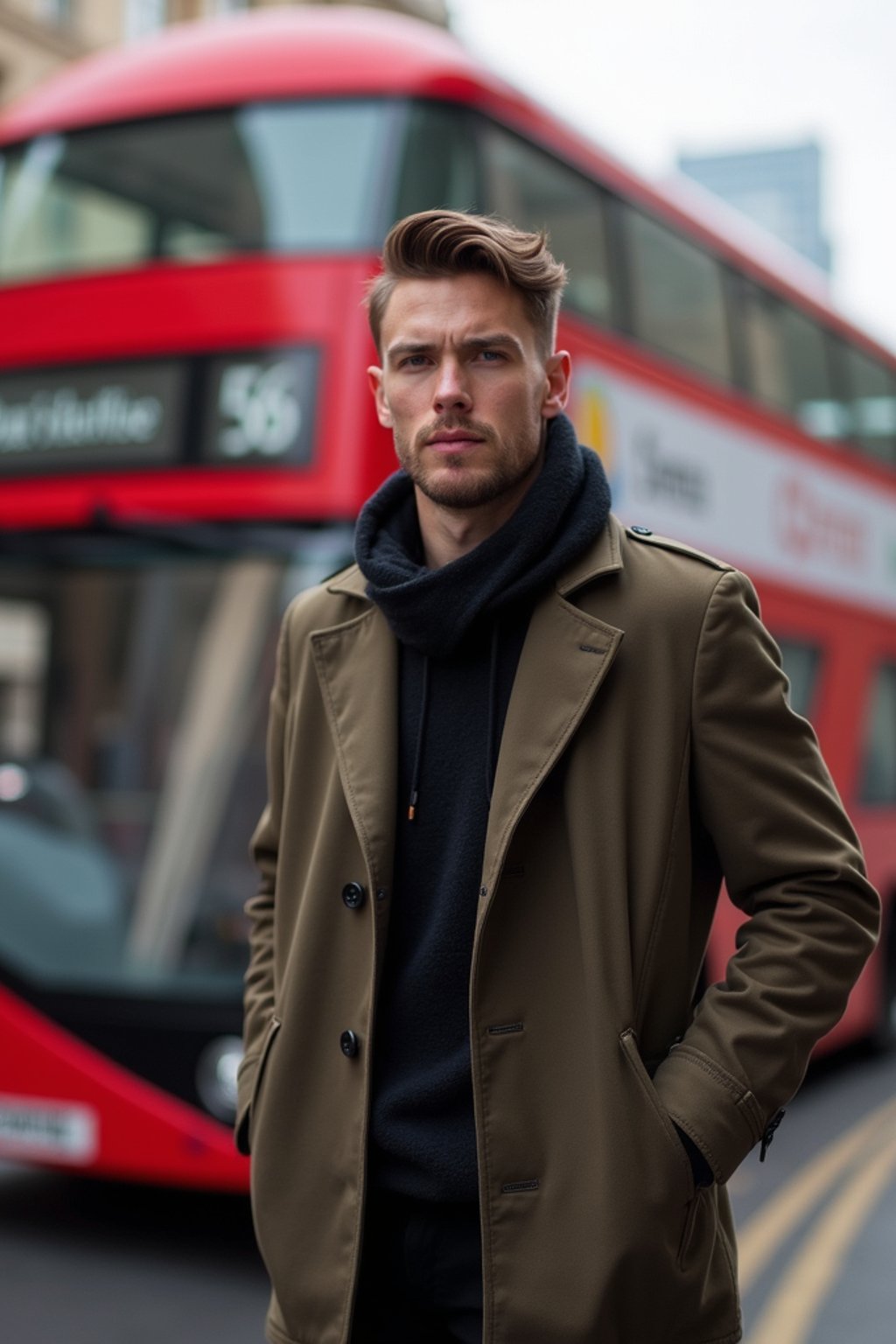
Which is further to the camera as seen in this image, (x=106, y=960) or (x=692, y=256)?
(x=692, y=256)

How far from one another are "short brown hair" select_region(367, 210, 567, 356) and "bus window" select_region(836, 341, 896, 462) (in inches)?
312

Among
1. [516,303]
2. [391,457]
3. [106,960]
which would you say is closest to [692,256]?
[391,457]

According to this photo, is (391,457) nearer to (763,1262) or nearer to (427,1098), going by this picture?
(763,1262)

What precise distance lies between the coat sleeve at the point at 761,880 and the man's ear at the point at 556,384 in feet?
1.06

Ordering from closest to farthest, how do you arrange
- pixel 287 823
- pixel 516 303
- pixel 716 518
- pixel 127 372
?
1. pixel 516 303
2. pixel 287 823
3. pixel 127 372
4. pixel 716 518

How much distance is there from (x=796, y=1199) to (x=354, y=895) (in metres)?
4.63

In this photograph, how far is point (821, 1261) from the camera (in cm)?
537

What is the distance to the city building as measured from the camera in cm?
11000

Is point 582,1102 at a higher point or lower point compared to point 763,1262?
higher

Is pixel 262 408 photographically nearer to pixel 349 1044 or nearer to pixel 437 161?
pixel 437 161

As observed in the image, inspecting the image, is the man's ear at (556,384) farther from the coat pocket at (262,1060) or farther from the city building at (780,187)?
the city building at (780,187)

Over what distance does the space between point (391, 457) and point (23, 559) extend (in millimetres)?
1546

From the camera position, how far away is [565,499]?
2.17 m

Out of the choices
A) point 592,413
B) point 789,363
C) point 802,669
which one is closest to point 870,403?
point 789,363
